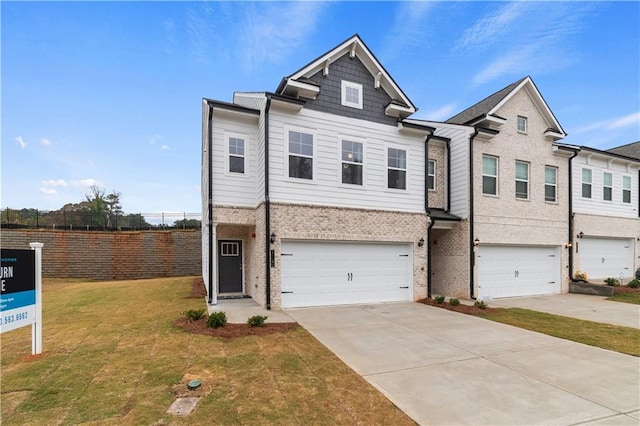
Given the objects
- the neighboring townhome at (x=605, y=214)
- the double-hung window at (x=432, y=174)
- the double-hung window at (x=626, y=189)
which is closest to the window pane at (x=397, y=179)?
the double-hung window at (x=432, y=174)

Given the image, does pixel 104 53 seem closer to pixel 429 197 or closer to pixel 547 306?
pixel 429 197

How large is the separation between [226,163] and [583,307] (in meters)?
14.0

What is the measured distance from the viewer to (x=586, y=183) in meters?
16.8

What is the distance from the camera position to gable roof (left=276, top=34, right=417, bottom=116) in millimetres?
10664

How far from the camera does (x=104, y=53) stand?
42.9ft

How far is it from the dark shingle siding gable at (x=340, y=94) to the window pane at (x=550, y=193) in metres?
8.54

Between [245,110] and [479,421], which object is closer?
[479,421]

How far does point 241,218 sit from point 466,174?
9300 millimetres

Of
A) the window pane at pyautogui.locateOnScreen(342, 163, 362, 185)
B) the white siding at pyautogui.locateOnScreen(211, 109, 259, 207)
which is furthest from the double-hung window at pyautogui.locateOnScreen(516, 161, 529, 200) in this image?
the white siding at pyautogui.locateOnScreen(211, 109, 259, 207)

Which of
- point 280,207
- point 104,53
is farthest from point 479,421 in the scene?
point 104,53

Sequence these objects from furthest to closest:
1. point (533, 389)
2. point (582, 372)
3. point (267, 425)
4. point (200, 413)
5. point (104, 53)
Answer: point (104, 53), point (582, 372), point (533, 389), point (200, 413), point (267, 425)

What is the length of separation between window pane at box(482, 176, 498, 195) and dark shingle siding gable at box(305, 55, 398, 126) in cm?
481

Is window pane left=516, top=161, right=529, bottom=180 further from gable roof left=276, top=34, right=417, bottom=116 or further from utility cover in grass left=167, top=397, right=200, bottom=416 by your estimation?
utility cover in grass left=167, top=397, right=200, bottom=416

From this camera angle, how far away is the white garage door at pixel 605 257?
55.0 feet
